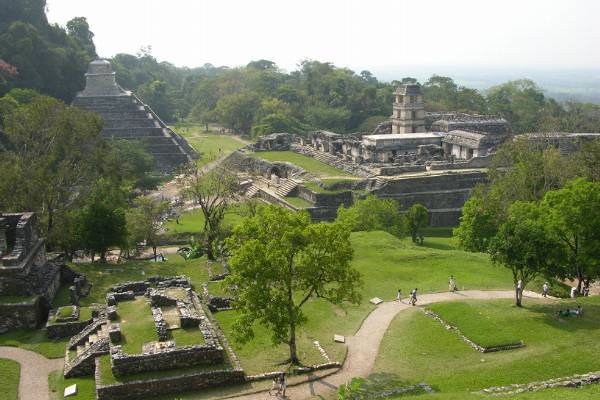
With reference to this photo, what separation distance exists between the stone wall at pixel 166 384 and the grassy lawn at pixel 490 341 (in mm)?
4925

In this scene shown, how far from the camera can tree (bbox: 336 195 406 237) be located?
38.8 metres

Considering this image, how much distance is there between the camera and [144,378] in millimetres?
17984

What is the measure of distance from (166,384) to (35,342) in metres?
7.13

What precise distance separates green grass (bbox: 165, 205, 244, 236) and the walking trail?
56.3ft

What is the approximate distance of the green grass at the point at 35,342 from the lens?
838 inches

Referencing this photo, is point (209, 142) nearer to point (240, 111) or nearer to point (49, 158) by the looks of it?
point (240, 111)

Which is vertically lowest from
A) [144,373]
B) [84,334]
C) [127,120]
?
[144,373]

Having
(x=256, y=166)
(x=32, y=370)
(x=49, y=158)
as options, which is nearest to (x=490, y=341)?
(x=32, y=370)

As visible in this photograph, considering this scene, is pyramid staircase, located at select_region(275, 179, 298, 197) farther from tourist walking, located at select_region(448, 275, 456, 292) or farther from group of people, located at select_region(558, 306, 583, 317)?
group of people, located at select_region(558, 306, 583, 317)

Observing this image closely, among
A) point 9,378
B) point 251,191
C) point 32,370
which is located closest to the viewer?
point 9,378

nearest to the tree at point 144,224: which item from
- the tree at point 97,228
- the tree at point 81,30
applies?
the tree at point 97,228

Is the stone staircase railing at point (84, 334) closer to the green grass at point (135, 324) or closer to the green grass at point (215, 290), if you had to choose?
the green grass at point (135, 324)

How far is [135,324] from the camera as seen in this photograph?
20703 mm

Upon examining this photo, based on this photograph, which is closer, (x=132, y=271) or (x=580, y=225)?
(x=580, y=225)
